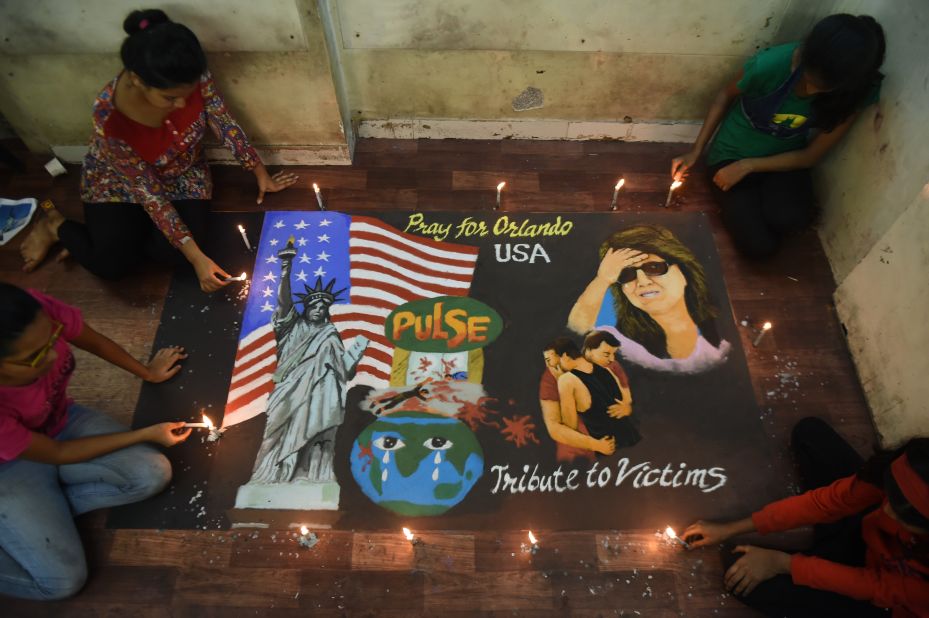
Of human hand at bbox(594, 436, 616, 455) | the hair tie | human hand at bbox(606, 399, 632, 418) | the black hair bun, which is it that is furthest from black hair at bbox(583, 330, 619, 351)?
the black hair bun

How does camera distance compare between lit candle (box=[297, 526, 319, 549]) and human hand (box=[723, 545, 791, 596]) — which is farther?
lit candle (box=[297, 526, 319, 549])

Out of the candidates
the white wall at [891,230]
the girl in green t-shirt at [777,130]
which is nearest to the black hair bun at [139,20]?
the girl in green t-shirt at [777,130]

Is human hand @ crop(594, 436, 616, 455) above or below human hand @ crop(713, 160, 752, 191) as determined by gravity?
below

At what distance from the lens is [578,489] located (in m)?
2.35

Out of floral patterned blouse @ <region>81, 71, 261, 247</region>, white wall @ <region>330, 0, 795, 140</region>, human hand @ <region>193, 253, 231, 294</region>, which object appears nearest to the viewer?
floral patterned blouse @ <region>81, 71, 261, 247</region>

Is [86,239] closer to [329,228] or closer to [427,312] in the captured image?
[329,228]

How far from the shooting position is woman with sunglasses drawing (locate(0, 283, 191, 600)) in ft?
5.90

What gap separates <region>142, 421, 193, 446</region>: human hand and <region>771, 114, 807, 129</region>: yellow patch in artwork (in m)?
3.08

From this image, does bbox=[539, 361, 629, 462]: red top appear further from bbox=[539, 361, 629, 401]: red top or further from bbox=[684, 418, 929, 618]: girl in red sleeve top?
bbox=[684, 418, 929, 618]: girl in red sleeve top

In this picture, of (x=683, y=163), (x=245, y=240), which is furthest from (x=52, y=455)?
(x=683, y=163)

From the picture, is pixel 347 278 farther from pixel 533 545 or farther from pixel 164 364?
pixel 533 545

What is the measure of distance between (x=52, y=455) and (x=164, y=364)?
0.64m

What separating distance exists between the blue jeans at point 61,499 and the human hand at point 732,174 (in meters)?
2.98

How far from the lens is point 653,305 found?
2.78 meters
